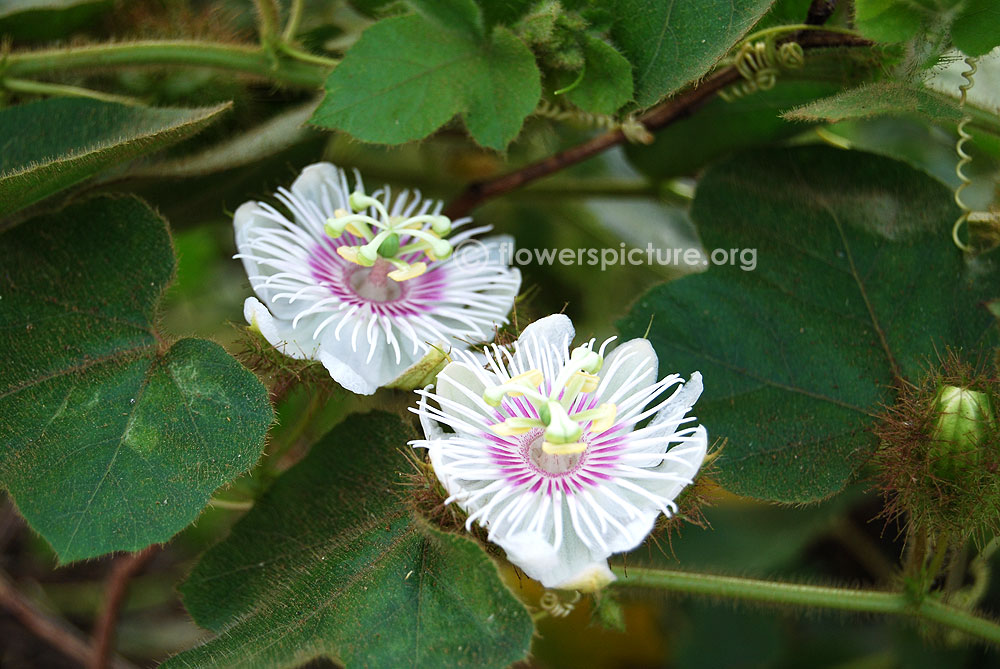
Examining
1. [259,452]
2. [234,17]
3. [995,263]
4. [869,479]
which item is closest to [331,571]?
[259,452]

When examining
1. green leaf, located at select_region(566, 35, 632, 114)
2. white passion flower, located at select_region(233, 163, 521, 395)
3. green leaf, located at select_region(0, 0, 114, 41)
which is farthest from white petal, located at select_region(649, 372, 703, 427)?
green leaf, located at select_region(0, 0, 114, 41)

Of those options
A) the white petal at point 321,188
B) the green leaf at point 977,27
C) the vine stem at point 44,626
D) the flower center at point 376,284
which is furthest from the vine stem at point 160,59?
the vine stem at point 44,626

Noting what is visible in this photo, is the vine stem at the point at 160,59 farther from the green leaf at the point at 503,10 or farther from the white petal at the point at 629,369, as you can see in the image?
the white petal at the point at 629,369

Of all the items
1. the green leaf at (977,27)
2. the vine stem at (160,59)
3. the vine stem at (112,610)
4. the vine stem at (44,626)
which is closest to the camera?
the green leaf at (977,27)

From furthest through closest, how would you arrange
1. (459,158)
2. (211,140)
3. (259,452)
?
(459,158) → (211,140) → (259,452)

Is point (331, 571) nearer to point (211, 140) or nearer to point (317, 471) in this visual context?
point (317, 471)

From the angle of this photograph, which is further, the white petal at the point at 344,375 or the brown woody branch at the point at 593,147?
the brown woody branch at the point at 593,147

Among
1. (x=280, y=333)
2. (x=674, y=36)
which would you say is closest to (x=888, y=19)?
(x=674, y=36)
